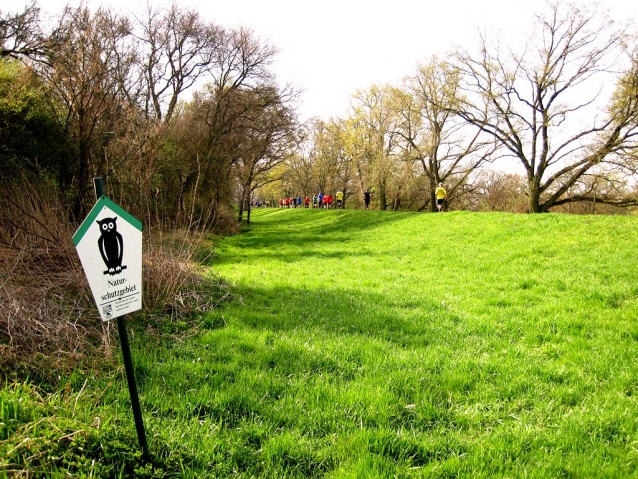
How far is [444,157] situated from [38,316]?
2994cm

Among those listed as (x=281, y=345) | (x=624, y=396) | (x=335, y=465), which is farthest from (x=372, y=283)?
(x=335, y=465)

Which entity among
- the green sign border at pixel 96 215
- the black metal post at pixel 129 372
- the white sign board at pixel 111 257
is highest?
the green sign border at pixel 96 215

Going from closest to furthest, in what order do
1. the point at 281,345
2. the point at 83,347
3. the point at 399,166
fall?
the point at 83,347 < the point at 281,345 < the point at 399,166

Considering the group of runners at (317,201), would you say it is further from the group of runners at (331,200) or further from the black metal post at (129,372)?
the black metal post at (129,372)

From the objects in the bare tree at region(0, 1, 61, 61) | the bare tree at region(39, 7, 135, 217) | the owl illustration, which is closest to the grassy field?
the owl illustration

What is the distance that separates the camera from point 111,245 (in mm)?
2277

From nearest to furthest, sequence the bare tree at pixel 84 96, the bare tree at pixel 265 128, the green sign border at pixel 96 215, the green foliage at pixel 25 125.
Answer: the green sign border at pixel 96 215 → the bare tree at pixel 84 96 → the green foliage at pixel 25 125 → the bare tree at pixel 265 128

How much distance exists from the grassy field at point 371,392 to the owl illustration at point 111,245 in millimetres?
1150

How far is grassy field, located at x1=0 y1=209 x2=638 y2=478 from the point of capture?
2627mm

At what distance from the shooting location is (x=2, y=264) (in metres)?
6.00

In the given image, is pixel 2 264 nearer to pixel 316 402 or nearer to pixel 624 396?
pixel 316 402

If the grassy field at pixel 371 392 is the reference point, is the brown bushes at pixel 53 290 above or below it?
above

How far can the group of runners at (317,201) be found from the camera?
129 ft

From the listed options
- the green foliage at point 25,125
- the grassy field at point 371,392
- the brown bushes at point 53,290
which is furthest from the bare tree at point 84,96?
the grassy field at point 371,392
